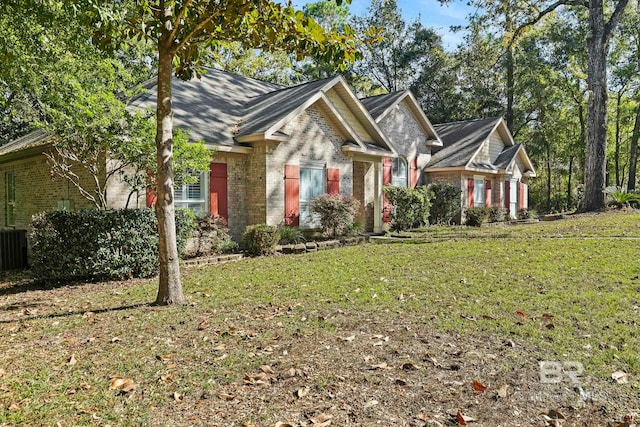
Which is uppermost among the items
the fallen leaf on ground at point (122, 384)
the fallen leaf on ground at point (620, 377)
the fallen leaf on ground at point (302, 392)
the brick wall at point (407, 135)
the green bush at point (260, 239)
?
the brick wall at point (407, 135)

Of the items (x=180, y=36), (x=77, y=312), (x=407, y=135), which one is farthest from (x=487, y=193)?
(x=77, y=312)

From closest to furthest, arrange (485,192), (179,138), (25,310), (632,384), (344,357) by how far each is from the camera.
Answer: (632,384) < (344,357) < (25,310) < (179,138) < (485,192)

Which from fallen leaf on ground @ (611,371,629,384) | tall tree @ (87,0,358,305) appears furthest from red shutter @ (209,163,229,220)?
fallen leaf on ground @ (611,371,629,384)

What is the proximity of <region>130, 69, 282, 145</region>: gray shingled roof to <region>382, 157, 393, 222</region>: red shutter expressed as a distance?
6.12 m

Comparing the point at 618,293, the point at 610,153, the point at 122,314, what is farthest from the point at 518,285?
the point at 610,153

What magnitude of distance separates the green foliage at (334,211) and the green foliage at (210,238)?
2.99m

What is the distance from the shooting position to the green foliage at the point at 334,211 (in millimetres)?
13430

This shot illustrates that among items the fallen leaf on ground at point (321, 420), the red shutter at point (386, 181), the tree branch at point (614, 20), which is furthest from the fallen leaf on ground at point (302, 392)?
Answer: the tree branch at point (614, 20)

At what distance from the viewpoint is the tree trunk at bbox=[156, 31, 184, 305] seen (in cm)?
620

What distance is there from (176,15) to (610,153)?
149 feet

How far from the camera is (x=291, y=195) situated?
13.2 m

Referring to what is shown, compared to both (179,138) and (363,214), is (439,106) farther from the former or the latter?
(179,138)

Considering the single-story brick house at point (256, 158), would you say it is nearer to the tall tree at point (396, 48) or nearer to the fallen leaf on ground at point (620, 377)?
the fallen leaf on ground at point (620, 377)

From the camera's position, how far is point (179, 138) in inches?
351
